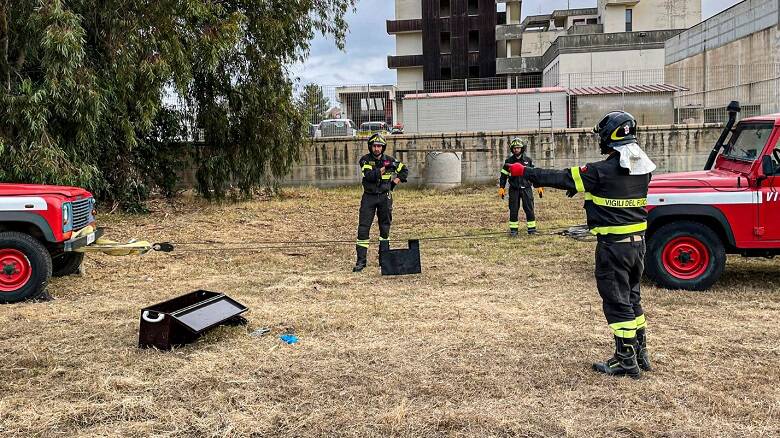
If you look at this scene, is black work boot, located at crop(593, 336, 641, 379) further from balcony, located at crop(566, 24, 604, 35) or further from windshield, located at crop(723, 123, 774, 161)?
balcony, located at crop(566, 24, 604, 35)

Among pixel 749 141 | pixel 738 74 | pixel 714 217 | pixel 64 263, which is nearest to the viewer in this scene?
pixel 714 217

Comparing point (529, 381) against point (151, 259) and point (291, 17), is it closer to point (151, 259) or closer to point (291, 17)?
point (151, 259)

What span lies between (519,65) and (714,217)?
39.8 metres

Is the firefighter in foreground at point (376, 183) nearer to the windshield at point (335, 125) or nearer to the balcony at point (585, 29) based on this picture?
the windshield at point (335, 125)

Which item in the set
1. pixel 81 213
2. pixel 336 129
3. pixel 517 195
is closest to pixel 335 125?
pixel 336 129

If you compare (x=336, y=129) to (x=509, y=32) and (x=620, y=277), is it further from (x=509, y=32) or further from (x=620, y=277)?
(x=509, y=32)

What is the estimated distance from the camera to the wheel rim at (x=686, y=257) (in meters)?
7.01

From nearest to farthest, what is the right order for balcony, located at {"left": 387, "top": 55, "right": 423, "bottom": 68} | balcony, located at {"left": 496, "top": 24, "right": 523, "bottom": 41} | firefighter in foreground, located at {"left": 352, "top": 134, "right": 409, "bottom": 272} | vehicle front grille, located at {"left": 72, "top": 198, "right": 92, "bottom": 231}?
vehicle front grille, located at {"left": 72, "top": 198, "right": 92, "bottom": 231}, firefighter in foreground, located at {"left": 352, "top": 134, "right": 409, "bottom": 272}, balcony, located at {"left": 496, "top": 24, "right": 523, "bottom": 41}, balcony, located at {"left": 387, "top": 55, "right": 423, "bottom": 68}

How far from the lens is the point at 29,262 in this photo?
6.88 meters

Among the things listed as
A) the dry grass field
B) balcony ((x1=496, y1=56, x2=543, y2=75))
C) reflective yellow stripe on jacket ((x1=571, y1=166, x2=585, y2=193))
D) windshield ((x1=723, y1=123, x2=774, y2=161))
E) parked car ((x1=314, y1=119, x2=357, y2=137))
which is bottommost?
the dry grass field

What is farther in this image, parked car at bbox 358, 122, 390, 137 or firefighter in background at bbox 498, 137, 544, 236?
parked car at bbox 358, 122, 390, 137

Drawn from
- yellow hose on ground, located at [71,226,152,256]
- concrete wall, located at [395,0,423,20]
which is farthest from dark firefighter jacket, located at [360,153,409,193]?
concrete wall, located at [395,0,423,20]

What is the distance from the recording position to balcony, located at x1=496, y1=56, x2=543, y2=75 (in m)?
43.8

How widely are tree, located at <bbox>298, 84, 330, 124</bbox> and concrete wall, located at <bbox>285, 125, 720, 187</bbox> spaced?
0.98m
